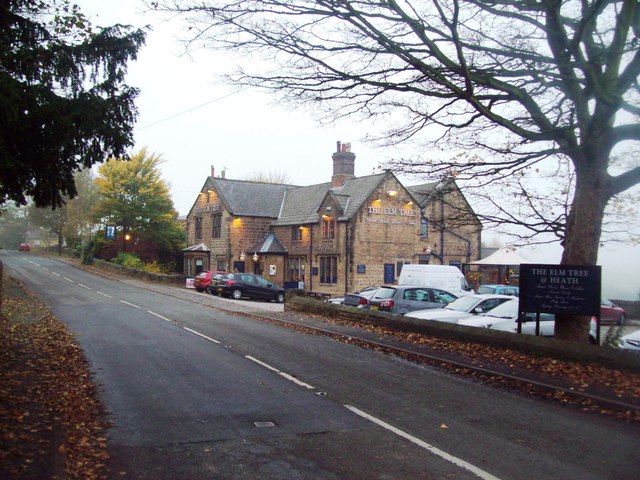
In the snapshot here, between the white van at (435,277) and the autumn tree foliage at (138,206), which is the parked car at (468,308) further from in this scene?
the autumn tree foliage at (138,206)

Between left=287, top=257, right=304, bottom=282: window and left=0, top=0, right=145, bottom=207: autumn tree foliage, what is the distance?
33356mm

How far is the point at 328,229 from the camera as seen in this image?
4053 centimetres

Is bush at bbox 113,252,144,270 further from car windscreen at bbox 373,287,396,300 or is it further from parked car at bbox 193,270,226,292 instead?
car windscreen at bbox 373,287,396,300

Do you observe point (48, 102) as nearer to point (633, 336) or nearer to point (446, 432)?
point (446, 432)

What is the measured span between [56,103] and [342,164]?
3760 cm

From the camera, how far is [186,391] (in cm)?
883

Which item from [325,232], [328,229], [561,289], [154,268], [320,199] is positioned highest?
[320,199]

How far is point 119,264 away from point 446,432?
47.8 meters

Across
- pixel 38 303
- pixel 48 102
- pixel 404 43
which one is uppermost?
pixel 404 43

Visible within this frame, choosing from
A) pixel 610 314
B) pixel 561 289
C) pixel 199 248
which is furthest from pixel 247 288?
pixel 561 289

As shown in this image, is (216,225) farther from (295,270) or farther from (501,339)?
(501,339)

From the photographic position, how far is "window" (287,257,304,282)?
42.9 metres

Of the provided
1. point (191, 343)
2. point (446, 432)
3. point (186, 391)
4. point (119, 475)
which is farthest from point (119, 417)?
point (191, 343)

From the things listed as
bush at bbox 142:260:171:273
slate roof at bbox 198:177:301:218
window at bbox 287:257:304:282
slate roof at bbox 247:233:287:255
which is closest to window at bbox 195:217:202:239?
slate roof at bbox 198:177:301:218
